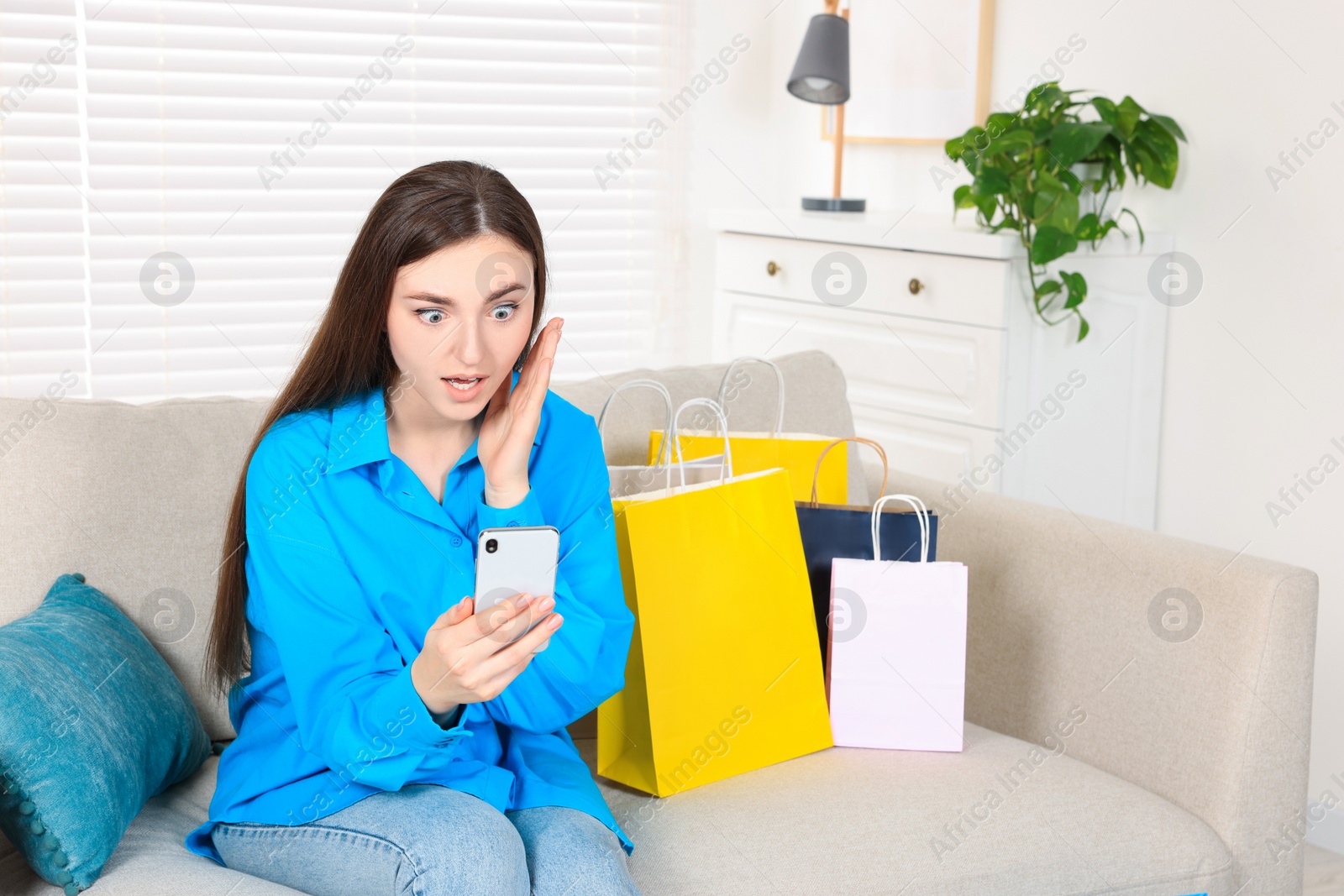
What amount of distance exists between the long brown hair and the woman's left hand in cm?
3

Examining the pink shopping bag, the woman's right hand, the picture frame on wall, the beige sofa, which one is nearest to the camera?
the woman's right hand

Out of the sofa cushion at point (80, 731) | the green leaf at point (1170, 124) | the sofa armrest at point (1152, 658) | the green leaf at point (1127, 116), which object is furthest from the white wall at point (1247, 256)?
the sofa cushion at point (80, 731)

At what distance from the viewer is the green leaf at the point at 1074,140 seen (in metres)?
2.38

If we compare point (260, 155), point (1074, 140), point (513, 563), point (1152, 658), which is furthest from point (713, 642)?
point (260, 155)

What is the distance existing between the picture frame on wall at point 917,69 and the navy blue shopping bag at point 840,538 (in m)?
1.63

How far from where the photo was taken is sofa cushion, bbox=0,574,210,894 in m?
1.13

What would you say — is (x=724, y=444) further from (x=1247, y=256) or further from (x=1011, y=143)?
(x=1247, y=256)

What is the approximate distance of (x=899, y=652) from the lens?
63.3 inches

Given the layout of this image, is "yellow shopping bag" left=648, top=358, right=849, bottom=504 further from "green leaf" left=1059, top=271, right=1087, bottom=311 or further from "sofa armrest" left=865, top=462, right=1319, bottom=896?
"green leaf" left=1059, top=271, right=1087, bottom=311

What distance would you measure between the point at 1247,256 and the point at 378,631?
6.39ft

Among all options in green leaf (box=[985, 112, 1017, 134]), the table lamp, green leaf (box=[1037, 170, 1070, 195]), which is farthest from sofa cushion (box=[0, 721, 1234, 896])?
the table lamp

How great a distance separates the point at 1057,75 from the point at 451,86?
59.0 inches

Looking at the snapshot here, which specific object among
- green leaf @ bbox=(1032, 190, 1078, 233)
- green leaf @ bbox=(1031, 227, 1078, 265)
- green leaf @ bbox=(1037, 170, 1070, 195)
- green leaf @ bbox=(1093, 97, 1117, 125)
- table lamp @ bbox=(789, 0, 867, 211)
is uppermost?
table lamp @ bbox=(789, 0, 867, 211)

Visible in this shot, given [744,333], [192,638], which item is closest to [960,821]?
[192,638]
